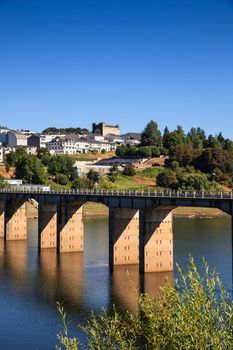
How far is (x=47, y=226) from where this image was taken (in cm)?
9300

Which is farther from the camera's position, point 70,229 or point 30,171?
point 30,171

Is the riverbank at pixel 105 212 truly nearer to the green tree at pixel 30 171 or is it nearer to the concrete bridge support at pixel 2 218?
the green tree at pixel 30 171

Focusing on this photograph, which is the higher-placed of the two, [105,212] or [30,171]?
[30,171]

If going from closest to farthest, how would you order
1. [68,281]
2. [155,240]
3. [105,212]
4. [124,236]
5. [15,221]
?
[68,281], [155,240], [124,236], [15,221], [105,212]

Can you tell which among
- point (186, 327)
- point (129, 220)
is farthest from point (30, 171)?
point (186, 327)

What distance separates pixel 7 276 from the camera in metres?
68.8

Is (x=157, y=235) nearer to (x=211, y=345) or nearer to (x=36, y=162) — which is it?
(x=211, y=345)

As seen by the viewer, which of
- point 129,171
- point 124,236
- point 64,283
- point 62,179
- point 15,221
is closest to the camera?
point 64,283

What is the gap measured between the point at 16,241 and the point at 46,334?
58596 millimetres

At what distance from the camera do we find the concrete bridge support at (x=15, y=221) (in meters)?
104

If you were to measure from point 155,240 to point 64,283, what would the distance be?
13223 mm

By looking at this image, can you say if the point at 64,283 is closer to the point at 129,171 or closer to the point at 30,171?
the point at 30,171

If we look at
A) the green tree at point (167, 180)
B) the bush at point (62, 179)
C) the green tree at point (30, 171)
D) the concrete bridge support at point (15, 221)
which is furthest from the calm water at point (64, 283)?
the bush at point (62, 179)

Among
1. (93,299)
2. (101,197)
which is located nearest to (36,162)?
(101,197)
